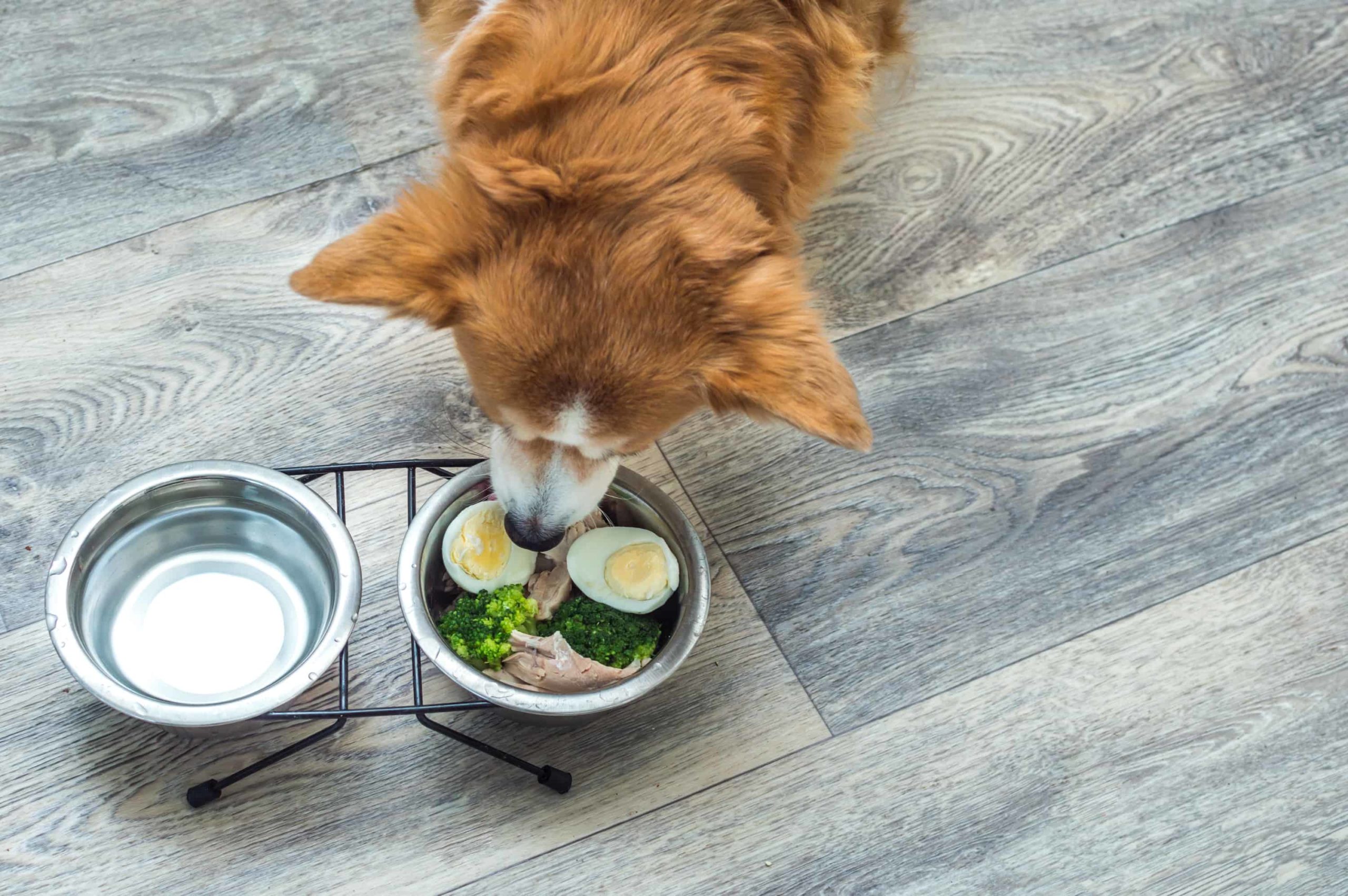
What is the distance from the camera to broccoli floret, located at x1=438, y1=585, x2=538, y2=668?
139 centimetres

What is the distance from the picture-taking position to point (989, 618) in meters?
1.72

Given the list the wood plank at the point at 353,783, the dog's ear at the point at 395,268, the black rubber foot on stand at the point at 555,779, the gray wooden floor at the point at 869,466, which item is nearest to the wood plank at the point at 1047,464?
the gray wooden floor at the point at 869,466

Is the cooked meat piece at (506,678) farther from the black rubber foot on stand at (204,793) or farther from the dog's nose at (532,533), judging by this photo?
the black rubber foot on stand at (204,793)

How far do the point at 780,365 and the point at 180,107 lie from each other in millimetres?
1357

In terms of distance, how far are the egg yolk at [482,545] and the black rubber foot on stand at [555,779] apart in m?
0.29

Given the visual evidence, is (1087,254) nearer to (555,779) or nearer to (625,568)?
(625,568)

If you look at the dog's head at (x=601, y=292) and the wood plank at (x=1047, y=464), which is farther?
the wood plank at (x=1047, y=464)

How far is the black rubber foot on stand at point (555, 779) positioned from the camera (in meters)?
1.52

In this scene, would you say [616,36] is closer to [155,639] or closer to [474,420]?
[474,420]

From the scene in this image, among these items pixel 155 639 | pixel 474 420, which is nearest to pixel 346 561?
pixel 155 639

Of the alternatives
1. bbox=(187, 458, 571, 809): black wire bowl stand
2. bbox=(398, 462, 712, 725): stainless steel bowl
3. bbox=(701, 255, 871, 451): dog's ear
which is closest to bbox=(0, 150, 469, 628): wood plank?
bbox=(187, 458, 571, 809): black wire bowl stand

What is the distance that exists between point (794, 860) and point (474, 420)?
2.68 feet

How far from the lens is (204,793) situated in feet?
4.84

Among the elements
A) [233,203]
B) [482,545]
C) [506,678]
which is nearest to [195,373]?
[233,203]
